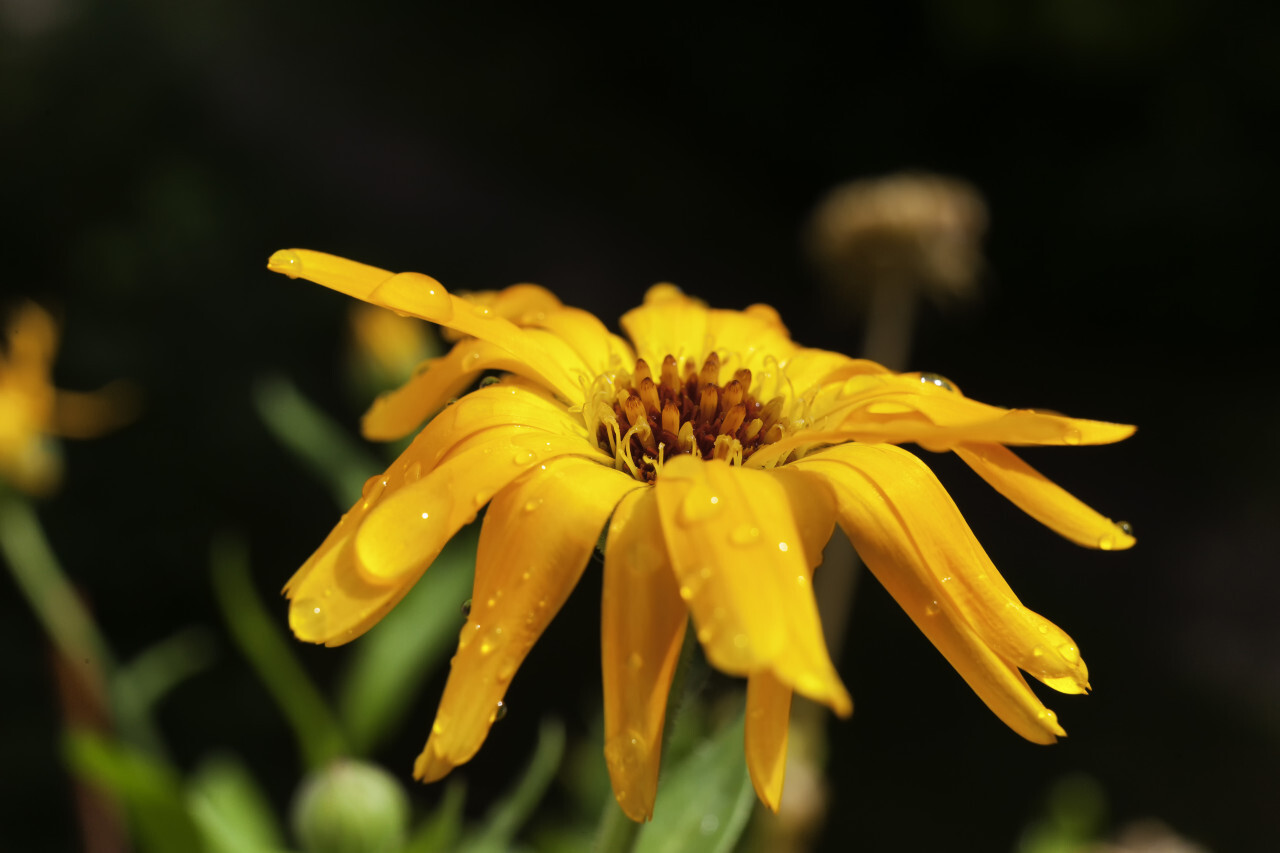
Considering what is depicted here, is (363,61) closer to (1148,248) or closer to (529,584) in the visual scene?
(1148,248)

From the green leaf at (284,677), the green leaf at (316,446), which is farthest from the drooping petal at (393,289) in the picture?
the green leaf at (316,446)

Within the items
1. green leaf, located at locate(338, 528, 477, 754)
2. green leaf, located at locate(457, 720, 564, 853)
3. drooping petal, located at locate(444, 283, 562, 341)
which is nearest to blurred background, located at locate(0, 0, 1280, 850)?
green leaf, located at locate(338, 528, 477, 754)

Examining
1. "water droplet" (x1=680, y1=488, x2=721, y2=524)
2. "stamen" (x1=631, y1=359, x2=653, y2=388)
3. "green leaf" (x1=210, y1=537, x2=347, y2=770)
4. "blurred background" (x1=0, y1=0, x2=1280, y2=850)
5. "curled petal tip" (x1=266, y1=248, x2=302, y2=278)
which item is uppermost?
"curled petal tip" (x1=266, y1=248, x2=302, y2=278)

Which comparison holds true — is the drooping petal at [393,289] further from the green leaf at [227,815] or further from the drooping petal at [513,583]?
the green leaf at [227,815]

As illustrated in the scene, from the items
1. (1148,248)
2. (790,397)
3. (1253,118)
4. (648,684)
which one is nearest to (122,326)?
(790,397)

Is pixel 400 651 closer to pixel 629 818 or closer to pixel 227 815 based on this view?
pixel 227 815

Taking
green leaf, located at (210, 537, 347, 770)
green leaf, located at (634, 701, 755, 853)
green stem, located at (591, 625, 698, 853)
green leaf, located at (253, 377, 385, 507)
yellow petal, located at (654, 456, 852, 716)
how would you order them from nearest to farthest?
1. yellow petal, located at (654, 456, 852, 716)
2. green stem, located at (591, 625, 698, 853)
3. green leaf, located at (634, 701, 755, 853)
4. green leaf, located at (210, 537, 347, 770)
5. green leaf, located at (253, 377, 385, 507)

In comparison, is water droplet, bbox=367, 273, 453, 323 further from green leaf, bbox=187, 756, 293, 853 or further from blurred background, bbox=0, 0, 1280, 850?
blurred background, bbox=0, 0, 1280, 850
